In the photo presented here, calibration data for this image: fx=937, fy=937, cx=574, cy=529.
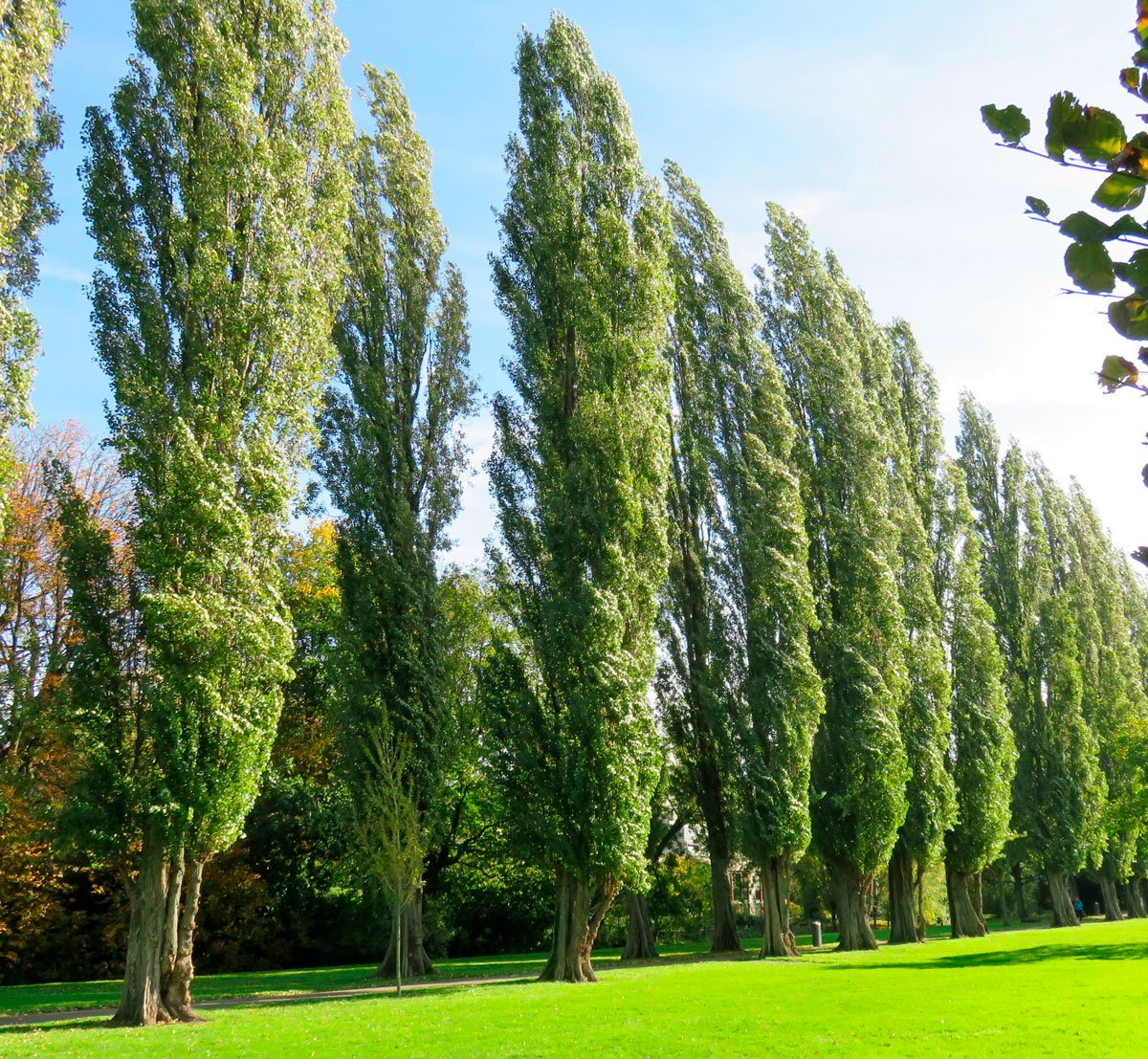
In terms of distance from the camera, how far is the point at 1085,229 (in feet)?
5.06

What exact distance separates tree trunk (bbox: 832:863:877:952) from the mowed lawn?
6706mm

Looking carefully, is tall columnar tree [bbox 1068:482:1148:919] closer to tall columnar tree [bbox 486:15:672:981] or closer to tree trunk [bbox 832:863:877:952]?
tree trunk [bbox 832:863:877:952]

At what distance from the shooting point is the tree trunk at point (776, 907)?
2247 centimetres

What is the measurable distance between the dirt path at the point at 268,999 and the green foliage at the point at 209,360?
9.44 ft

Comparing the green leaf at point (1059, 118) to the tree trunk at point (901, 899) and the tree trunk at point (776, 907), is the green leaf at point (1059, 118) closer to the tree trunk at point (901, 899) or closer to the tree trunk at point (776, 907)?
the tree trunk at point (776, 907)

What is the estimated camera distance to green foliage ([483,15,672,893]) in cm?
1769

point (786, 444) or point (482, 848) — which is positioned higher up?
point (786, 444)

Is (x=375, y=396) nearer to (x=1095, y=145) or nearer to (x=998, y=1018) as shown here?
(x=998, y=1018)

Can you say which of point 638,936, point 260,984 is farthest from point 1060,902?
point 260,984

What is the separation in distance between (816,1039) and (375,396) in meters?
17.7

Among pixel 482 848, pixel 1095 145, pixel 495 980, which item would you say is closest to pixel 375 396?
pixel 495 980

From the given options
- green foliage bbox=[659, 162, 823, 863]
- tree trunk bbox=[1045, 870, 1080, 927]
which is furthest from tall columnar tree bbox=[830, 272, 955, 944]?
tree trunk bbox=[1045, 870, 1080, 927]

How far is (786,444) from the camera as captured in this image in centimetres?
2572

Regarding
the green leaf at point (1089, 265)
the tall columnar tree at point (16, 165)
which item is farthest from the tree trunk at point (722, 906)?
the green leaf at point (1089, 265)
